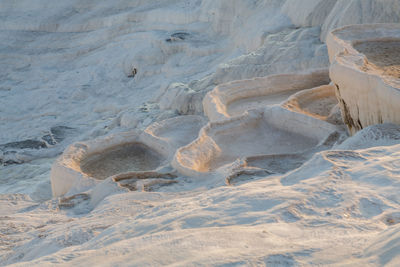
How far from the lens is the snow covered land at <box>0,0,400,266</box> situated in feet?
10.7

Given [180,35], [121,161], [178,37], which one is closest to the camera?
[121,161]

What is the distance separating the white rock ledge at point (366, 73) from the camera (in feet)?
19.6

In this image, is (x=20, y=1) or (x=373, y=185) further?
(x=20, y=1)

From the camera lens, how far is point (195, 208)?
13.1ft

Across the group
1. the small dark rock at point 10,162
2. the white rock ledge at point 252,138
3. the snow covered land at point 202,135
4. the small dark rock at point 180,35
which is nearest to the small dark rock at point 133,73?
the snow covered land at point 202,135

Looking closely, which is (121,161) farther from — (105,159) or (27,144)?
(27,144)

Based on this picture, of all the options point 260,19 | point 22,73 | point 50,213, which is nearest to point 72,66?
point 22,73

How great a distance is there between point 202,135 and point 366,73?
287cm

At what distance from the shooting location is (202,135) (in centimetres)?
800

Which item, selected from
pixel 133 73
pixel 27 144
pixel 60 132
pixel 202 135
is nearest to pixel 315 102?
pixel 202 135

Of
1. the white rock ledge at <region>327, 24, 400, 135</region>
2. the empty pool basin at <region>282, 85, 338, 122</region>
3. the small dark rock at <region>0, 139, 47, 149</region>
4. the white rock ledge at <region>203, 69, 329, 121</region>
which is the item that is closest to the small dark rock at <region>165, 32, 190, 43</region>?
the small dark rock at <region>0, 139, 47, 149</region>

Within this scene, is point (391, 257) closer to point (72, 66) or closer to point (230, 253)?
point (230, 253)

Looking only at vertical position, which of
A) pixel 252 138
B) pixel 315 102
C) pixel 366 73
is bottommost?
pixel 252 138

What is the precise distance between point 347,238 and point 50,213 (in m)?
4.67
